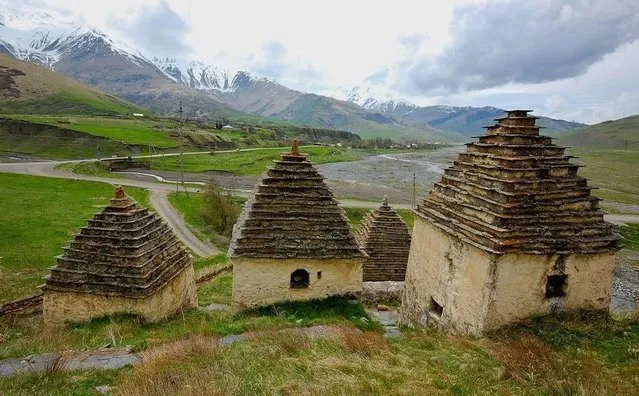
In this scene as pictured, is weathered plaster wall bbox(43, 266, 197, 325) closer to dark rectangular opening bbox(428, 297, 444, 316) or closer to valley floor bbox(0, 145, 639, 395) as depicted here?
valley floor bbox(0, 145, 639, 395)

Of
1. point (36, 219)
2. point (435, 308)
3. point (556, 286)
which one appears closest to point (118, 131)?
point (36, 219)

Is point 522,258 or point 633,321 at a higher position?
point 522,258

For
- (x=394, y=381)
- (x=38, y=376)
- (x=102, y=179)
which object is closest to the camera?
(x=394, y=381)

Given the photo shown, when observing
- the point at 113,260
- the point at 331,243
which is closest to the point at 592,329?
the point at 331,243

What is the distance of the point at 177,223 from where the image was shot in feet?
151

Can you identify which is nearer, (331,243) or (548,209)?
(548,209)

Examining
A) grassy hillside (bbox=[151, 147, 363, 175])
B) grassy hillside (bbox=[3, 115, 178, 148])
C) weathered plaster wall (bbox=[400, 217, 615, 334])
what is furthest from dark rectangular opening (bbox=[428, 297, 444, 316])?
grassy hillside (bbox=[3, 115, 178, 148])

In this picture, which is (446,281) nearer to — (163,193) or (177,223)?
(177,223)

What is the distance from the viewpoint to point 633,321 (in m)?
12.9

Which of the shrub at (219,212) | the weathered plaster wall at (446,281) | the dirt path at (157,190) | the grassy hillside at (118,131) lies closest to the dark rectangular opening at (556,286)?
the weathered plaster wall at (446,281)

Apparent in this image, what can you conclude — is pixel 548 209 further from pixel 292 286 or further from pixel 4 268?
pixel 4 268

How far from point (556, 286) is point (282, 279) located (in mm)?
8832

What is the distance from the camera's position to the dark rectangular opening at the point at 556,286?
1258cm

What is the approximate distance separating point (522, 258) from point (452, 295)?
100 inches
